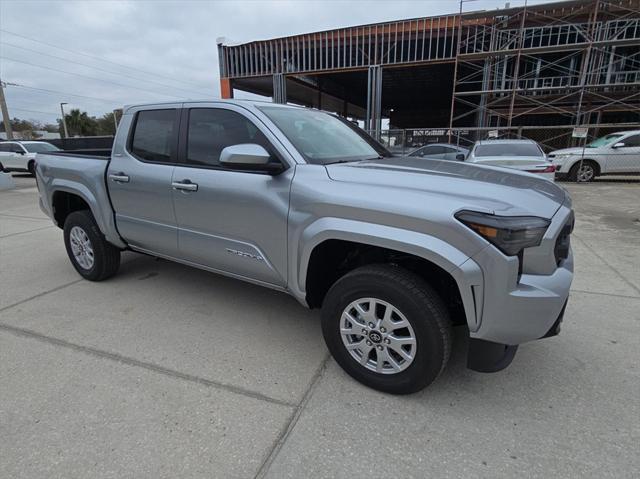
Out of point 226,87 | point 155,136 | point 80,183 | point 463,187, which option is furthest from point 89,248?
point 226,87

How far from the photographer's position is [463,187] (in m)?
2.20

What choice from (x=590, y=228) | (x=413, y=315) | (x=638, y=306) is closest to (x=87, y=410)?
(x=413, y=315)

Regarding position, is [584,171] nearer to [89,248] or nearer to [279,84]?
[89,248]

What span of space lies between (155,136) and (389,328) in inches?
105

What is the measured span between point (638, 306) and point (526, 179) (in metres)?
2.06

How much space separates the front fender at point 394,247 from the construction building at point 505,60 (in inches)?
612

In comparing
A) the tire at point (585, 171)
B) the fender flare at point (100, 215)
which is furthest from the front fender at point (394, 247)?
the tire at point (585, 171)

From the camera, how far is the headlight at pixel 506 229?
1.95m

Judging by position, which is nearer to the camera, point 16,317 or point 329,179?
point 329,179

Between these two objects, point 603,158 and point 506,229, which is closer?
point 506,229

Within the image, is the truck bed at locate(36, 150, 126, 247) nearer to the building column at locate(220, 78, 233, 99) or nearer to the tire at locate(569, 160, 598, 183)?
the tire at locate(569, 160, 598, 183)

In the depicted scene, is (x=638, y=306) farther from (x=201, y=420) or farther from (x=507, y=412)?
(x=201, y=420)

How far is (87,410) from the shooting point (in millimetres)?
2293

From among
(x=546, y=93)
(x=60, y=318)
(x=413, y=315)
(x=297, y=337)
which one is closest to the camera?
(x=413, y=315)
